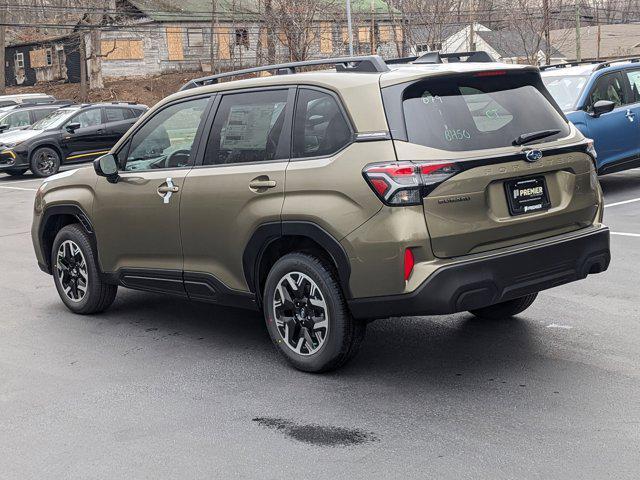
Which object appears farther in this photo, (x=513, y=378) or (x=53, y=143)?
(x=53, y=143)

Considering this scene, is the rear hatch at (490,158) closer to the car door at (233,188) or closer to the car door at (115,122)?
the car door at (233,188)

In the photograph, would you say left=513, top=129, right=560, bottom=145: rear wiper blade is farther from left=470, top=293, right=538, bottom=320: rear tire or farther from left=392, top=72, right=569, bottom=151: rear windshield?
left=470, top=293, right=538, bottom=320: rear tire

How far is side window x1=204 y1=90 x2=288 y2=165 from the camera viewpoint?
5855mm

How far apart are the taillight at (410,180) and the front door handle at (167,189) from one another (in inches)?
73.9

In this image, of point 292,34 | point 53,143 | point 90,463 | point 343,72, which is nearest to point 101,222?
point 343,72

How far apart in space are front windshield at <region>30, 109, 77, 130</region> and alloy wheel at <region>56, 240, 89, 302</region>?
1678cm

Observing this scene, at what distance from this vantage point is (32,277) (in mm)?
9430

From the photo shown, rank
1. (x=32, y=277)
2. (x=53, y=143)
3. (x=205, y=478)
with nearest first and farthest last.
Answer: (x=205, y=478) → (x=32, y=277) → (x=53, y=143)

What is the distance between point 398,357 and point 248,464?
1.86 m

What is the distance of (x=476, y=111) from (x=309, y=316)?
1.59 meters

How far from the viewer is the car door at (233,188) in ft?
19.0

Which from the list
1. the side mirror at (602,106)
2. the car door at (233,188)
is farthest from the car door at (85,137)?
the car door at (233,188)

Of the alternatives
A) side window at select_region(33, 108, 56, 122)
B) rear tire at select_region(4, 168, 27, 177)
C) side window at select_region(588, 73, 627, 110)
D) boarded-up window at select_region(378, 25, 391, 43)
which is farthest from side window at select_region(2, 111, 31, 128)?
boarded-up window at select_region(378, 25, 391, 43)

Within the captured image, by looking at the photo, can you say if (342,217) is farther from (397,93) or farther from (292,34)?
(292,34)
